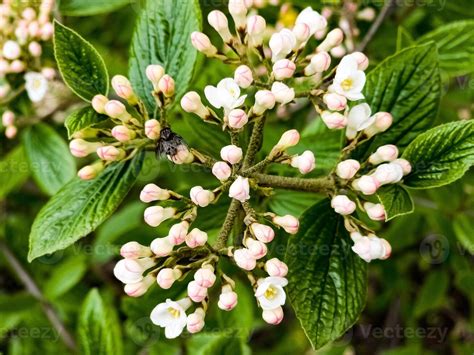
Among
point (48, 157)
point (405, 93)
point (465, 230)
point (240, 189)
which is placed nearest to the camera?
point (240, 189)

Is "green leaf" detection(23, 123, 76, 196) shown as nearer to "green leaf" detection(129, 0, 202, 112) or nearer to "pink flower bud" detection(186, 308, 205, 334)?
"green leaf" detection(129, 0, 202, 112)

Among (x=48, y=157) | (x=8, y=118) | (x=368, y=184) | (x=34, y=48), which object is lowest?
(x=48, y=157)

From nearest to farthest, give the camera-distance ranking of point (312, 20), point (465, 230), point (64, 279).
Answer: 1. point (312, 20)
2. point (465, 230)
3. point (64, 279)

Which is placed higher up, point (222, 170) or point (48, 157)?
point (222, 170)

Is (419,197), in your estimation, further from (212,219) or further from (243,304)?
(212,219)

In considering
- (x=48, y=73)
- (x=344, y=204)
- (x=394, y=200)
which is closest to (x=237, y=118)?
(x=344, y=204)

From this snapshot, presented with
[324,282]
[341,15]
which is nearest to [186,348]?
[324,282]

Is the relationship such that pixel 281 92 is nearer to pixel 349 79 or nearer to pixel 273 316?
pixel 349 79
